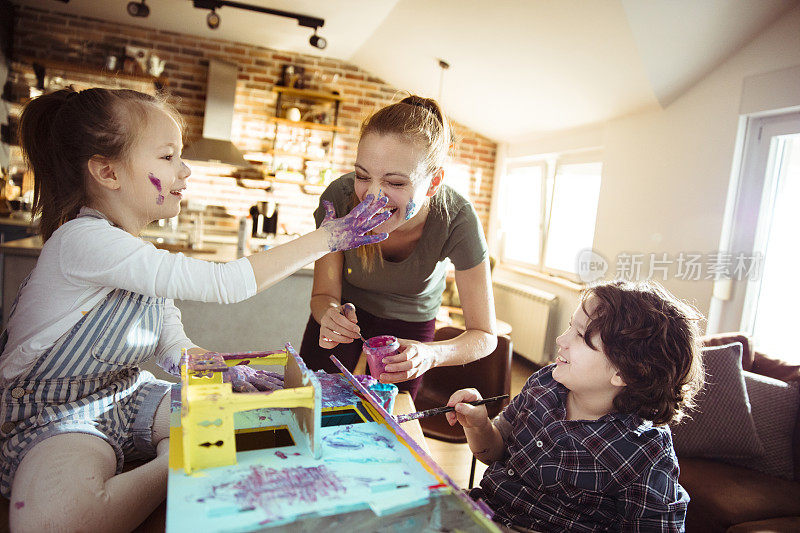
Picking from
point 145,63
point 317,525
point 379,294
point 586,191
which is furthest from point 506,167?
point 317,525

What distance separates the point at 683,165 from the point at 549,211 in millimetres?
1911

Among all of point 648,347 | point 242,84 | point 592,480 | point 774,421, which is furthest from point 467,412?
point 242,84

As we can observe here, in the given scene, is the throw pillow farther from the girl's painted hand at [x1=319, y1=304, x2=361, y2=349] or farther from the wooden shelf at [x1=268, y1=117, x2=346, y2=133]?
the wooden shelf at [x1=268, y1=117, x2=346, y2=133]

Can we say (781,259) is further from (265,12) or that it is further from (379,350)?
(265,12)

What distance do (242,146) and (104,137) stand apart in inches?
182

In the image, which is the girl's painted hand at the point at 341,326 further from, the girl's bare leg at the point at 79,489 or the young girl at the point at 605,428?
the girl's bare leg at the point at 79,489

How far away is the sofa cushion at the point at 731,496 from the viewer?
1882 mm

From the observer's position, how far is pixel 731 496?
1.94 metres

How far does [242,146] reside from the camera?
5.58 metres

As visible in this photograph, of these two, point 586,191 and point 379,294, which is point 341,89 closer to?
point 586,191

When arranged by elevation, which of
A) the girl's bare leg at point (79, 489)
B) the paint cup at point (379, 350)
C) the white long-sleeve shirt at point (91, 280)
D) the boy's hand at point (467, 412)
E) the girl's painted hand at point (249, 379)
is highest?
the white long-sleeve shirt at point (91, 280)

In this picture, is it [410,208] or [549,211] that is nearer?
[410,208]

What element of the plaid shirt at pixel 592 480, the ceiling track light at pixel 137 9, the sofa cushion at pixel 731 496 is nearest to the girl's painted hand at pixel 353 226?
the plaid shirt at pixel 592 480

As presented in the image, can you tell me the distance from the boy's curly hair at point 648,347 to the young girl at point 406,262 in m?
0.41
